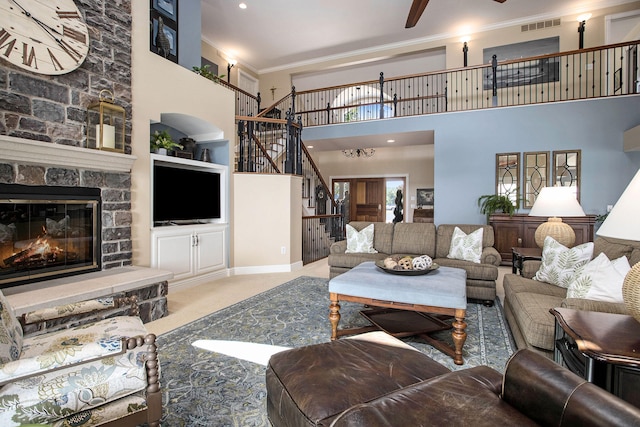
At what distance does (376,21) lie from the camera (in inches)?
280

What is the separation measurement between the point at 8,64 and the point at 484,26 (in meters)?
8.62

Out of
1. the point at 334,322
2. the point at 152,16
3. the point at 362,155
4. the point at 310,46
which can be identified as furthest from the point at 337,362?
the point at 362,155

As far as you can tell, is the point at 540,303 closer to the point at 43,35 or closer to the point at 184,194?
the point at 184,194

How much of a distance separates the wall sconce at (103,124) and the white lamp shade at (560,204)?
4.51 metres

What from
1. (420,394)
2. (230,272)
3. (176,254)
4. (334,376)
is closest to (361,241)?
(230,272)

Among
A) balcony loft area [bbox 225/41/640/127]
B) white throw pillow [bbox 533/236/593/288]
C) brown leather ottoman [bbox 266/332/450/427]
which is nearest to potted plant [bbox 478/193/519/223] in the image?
balcony loft area [bbox 225/41/640/127]

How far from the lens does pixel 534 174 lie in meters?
5.77

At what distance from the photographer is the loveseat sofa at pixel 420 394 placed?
2.95ft

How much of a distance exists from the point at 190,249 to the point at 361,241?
239 centimetres

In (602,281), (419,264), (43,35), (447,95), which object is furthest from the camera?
(447,95)

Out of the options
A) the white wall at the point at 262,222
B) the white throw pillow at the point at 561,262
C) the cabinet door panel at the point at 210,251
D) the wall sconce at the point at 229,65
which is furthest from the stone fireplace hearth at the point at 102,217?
the wall sconce at the point at 229,65

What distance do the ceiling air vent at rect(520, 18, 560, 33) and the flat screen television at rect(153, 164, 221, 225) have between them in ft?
24.8

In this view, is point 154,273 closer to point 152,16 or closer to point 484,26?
point 152,16

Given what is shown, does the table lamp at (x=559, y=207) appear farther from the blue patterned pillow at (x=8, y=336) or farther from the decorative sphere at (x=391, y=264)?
the blue patterned pillow at (x=8, y=336)
